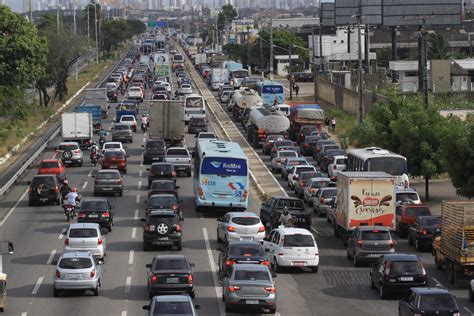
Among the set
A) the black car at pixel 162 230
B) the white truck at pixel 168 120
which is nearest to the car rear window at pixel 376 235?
the black car at pixel 162 230

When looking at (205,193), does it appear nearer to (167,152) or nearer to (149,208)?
(149,208)

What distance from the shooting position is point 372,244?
3934cm

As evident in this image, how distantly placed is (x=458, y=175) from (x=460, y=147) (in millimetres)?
1197

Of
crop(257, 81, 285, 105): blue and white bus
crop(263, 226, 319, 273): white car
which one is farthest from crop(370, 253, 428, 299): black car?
crop(257, 81, 285, 105): blue and white bus

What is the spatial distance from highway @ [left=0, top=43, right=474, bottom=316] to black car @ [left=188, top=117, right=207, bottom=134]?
3056 centimetres

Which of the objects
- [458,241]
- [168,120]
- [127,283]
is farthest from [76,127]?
[458,241]

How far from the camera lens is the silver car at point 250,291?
1241 inches

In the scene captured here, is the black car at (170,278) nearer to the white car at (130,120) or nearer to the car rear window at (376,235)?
the car rear window at (376,235)

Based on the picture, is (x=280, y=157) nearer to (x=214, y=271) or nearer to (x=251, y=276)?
(x=214, y=271)

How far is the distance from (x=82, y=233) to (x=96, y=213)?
6609mm

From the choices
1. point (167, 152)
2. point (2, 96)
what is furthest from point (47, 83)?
point (167, 152)

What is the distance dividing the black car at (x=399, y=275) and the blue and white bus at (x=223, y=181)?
16448 millimetres

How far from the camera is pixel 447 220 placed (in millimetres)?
37156

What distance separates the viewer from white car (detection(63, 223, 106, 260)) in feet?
130
